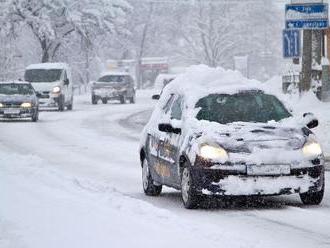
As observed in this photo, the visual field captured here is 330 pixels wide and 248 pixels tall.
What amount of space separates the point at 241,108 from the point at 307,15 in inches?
310

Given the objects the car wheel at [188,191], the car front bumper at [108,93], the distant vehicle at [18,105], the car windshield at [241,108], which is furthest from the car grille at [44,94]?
the car wheel at [188,191]

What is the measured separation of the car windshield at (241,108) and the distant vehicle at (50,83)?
31026 millimetres

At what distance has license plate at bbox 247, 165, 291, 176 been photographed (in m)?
11.0

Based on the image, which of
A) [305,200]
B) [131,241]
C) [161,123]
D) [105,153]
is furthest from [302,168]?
[105,153]

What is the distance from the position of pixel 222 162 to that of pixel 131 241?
12.0ft

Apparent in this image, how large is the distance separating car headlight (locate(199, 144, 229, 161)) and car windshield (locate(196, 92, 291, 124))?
76 centimetres

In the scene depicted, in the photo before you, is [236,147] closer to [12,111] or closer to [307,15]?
[307,15]

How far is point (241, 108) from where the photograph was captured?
39.8 ft

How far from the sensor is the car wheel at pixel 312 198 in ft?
37.5

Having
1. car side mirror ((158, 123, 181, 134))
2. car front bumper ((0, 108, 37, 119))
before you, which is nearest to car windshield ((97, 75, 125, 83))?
car front bumper ((0, 108, 37, 119))

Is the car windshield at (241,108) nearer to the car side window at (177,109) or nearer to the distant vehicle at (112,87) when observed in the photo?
the car side window at (177,109)

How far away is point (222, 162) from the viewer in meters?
11.0

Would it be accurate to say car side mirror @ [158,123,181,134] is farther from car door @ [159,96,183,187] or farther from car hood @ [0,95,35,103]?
car hood @ [0,95,35,103]

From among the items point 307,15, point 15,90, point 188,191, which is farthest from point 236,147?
point 15,90
